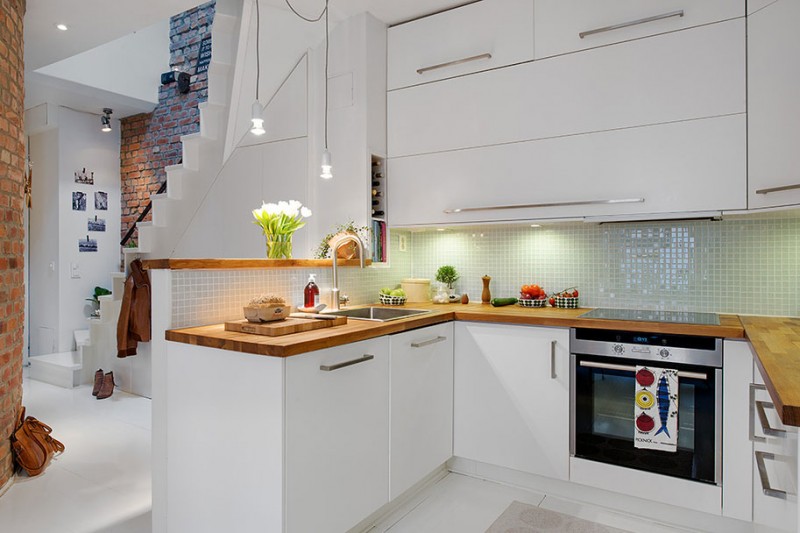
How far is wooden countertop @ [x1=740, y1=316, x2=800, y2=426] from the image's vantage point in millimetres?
953

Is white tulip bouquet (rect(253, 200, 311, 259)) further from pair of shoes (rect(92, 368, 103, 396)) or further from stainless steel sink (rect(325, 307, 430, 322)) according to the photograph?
pair of shoes (rect(92, 368, 103, 396))

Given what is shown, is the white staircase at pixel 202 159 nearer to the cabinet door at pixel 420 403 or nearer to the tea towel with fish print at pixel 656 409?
the cabinet door at pixel 420 403

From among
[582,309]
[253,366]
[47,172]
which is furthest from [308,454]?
[47,172]

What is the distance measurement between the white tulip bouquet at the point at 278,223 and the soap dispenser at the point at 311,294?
0.21 meters

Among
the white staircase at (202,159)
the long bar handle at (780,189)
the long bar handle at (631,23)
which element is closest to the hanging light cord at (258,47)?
the white staircase at (202,159)

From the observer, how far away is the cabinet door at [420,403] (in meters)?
2.19

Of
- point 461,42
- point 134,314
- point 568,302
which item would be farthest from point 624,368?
point 134,314

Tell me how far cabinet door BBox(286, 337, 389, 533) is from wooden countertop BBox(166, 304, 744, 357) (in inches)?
2.1

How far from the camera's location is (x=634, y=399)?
216 centimetres

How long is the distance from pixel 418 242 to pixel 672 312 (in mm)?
1666

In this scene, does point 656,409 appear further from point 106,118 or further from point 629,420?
point 106,118

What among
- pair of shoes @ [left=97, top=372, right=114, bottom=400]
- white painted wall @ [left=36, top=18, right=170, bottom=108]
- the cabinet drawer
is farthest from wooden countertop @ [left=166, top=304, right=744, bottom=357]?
white painted wall @ [left=36, top=18, right=170, bottom=108]

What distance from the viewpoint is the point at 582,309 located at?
274 centimetres

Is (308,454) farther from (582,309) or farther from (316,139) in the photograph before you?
(316,139)
